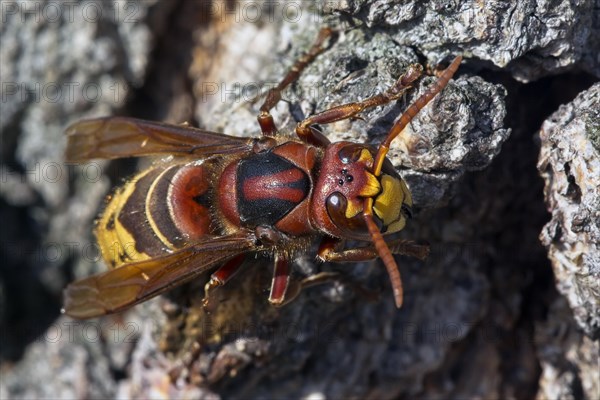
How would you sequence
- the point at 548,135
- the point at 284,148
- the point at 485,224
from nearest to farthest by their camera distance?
the point at 548,135
the point at 284,148
the point at 485,224

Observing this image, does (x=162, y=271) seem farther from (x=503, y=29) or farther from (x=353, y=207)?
(x=503, y=29)

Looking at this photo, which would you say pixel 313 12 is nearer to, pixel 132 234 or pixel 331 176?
pixel 331 176

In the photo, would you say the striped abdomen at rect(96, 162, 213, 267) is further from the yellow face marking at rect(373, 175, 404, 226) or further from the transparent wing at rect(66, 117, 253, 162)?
the yellow face marking at rect(373, 175, 404, 226)

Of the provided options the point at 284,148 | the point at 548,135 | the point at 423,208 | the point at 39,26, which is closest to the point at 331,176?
the point at 284,148

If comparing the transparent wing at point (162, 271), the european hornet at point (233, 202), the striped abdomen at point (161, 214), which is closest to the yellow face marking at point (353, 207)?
the european hornet at point (233, 202)

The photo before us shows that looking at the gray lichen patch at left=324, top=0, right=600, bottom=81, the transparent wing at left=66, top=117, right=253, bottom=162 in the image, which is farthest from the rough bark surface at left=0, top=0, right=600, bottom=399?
the transparent wing at left=66, top=117, right=253, bottom=162

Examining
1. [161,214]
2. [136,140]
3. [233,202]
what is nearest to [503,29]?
[233,202]
